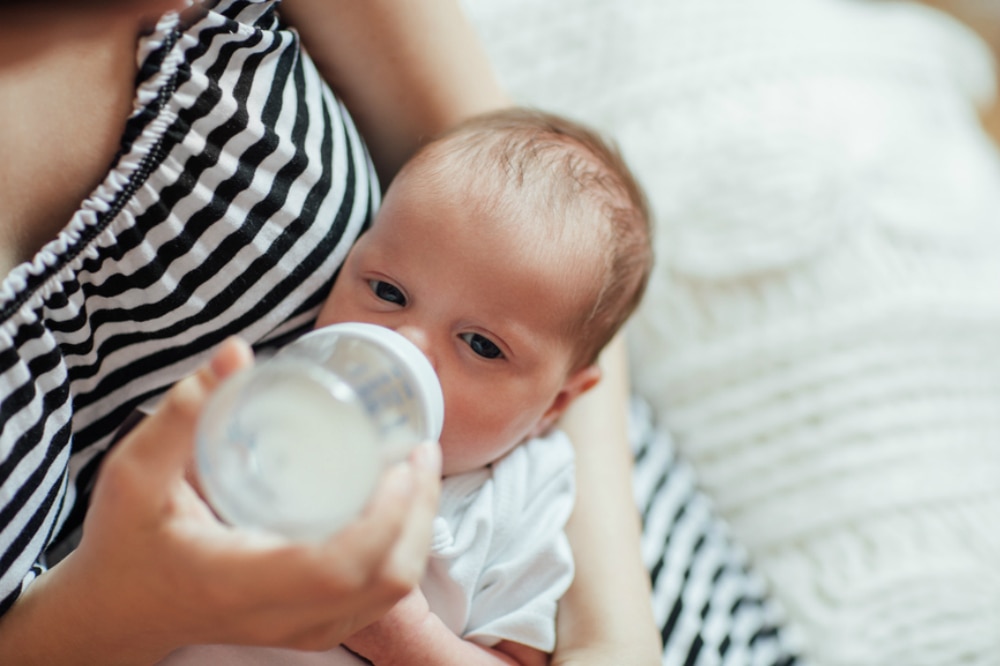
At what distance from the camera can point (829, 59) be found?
141cm

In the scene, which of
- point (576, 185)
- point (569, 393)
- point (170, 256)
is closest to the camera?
point (170, 256)

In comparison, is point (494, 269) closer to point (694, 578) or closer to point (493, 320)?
point (493, 320)

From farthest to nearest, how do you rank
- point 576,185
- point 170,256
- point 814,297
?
point 814,297 < point 576,185 < point 170,256

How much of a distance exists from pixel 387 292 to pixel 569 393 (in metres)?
0.27

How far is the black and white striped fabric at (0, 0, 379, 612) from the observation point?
0.70m

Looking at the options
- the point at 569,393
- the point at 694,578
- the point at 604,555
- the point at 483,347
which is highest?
the point at 483,347

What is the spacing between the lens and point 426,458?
1.80ft

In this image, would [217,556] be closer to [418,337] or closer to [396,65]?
[418,337]

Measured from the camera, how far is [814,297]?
1.24 m

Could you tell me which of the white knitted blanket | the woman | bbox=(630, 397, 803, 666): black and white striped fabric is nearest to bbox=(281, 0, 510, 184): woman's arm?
the woman

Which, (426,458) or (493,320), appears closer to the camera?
(426,458)

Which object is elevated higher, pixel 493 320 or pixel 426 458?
pixel 426 458

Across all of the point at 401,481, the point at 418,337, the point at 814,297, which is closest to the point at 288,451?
the point at 401,481

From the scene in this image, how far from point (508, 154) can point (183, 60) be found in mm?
316
